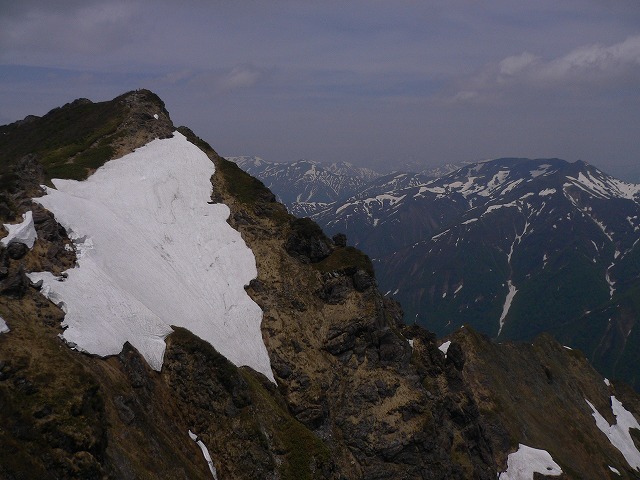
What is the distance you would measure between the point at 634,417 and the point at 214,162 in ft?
374

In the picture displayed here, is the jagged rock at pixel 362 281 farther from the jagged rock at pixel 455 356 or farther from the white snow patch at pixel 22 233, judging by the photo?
the white snow patch at pixel 22 233

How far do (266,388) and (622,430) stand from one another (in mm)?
98952

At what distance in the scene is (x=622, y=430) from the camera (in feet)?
362

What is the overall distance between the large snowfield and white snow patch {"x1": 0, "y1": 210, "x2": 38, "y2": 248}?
3.49 meters

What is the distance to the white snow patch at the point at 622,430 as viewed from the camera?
10181 centimetres

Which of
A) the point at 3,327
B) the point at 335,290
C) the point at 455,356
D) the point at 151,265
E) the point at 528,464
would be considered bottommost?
the point at 528,464

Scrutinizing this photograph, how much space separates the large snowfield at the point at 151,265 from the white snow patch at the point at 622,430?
291 ft

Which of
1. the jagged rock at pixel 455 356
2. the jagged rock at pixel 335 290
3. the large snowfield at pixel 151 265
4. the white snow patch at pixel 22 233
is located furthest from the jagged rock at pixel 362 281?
the white snow patch at pixel 22 233

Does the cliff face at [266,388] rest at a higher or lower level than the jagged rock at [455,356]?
higher

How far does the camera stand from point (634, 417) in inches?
4722

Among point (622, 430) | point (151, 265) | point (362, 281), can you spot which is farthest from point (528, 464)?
point (151, 265)

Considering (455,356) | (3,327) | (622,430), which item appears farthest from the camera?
(622,430)

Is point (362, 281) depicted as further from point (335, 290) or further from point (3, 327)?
point (3, 327)

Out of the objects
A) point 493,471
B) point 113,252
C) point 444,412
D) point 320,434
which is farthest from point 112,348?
point 493,471
